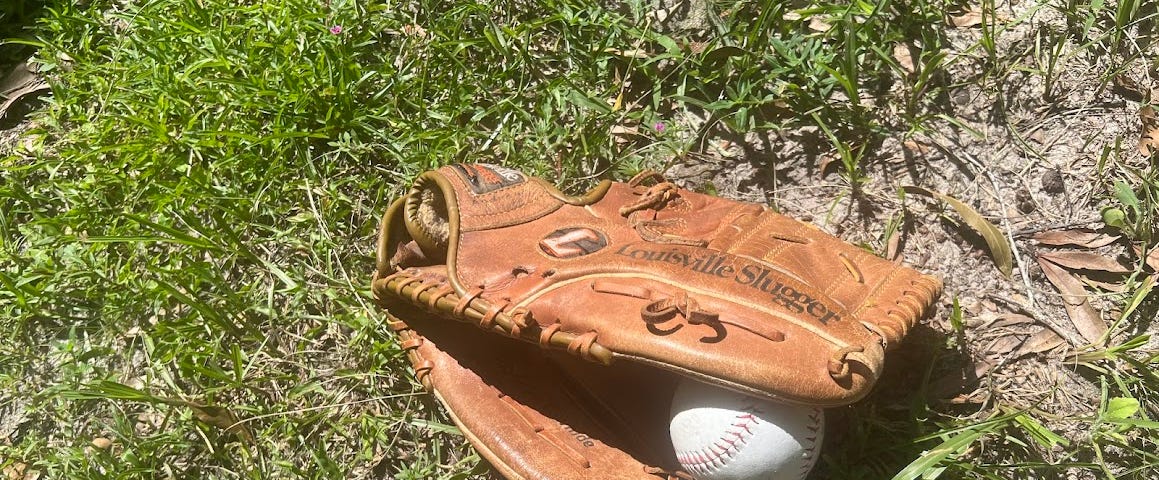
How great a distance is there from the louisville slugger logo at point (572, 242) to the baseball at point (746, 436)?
0.54 meters

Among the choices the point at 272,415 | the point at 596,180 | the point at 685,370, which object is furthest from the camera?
the point at 596,180

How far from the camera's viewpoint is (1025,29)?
2.99 m

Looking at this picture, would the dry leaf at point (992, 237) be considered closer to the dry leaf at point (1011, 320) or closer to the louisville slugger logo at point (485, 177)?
the dry leaf at point (1011, 320)

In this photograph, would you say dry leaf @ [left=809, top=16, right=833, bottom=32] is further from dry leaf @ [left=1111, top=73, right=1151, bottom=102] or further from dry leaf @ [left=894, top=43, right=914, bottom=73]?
dry leaf @ [left=1111, top=73, right=1151, bottom=102]

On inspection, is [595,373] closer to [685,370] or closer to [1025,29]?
[685,370]

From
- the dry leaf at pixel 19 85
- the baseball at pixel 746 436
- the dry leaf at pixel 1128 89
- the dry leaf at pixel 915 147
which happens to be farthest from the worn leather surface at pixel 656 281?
the dry leaf at pixel 19 85

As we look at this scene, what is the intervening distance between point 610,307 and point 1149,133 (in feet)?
6.37

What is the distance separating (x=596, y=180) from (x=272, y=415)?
147 cm

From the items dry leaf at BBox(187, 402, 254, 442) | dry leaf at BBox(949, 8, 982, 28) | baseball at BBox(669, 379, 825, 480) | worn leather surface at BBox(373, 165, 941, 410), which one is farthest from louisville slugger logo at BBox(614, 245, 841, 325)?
dry leaf at BBox(187, 402, 254, 442)

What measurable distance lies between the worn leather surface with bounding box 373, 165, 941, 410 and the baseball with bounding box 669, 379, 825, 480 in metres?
0.12

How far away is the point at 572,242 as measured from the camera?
257 centimetres

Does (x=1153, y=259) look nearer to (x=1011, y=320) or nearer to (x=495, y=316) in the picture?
(x=1011, y=320)

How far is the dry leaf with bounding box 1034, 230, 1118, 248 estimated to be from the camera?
2766 mm

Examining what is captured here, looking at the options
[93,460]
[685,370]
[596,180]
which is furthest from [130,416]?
[685,370]
